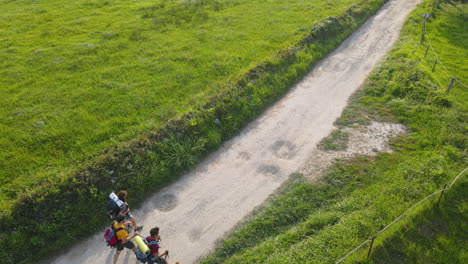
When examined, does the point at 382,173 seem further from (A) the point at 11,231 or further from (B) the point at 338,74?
(A) the point at 11,231

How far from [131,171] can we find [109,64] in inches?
465

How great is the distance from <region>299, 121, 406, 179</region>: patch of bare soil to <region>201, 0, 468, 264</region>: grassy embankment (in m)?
0.44

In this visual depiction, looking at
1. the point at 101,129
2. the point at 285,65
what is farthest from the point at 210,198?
the point at 285,65

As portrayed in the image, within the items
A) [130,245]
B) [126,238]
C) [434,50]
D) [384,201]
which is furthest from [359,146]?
[434,50]

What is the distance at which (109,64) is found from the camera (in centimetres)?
2338

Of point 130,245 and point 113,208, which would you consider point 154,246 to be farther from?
point 113,208

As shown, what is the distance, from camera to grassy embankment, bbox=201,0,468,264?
11836 mm

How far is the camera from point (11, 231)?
472 inches

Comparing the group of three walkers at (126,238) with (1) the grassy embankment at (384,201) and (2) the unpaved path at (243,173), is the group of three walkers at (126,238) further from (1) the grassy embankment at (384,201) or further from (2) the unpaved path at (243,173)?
(1) the grassy embankment at (384,201)

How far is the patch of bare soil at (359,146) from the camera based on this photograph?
620 inches

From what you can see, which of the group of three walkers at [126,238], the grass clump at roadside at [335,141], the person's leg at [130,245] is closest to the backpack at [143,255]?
the group of three walkers at [126,238]

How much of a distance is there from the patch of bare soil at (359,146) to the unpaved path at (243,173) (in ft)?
1.85

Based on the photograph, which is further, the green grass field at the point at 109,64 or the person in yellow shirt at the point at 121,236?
the green grass field at the point at 109,64

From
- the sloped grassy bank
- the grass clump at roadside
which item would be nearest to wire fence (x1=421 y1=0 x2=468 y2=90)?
the grass clump at roadside
